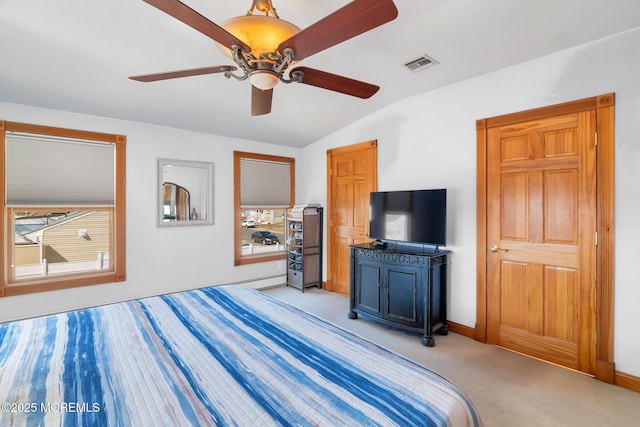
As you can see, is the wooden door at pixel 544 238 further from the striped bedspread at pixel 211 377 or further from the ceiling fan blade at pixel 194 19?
the ceiling fan blade at pixel 194 19

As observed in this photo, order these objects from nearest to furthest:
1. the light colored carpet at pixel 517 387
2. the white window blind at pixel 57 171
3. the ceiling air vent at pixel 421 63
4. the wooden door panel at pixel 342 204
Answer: the light colored carpet at pixel 517 387 < the ceiling air vent at pixel 421 63 < the white window blind at pixel 57 171 < the wooden door panel at pixel 342 204

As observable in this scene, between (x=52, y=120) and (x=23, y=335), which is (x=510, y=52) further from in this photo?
(x=52, y=120)

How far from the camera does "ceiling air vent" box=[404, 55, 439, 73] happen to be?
2.68m

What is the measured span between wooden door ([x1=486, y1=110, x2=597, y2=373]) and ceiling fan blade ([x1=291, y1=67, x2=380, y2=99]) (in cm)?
173

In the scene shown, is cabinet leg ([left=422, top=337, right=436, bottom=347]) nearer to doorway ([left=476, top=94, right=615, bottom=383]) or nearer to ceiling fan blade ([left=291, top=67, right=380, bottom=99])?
doorway ([left=476, top=94, right=615, bottom=383])

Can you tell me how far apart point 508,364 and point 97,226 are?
15.4 feet

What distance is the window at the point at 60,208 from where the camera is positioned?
9.97 ft

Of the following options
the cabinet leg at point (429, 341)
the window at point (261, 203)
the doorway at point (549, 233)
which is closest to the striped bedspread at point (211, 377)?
the cabinet leg at point (429, 341)

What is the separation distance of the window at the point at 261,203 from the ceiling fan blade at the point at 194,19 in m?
3.28

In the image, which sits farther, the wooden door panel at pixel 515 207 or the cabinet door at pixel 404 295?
the cabinet door at pixel 404 295

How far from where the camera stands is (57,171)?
324 cm

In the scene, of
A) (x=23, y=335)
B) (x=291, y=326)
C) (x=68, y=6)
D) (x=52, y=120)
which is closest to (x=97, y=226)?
(x=52, y=120)

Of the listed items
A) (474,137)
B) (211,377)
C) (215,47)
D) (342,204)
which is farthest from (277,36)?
(342,204)

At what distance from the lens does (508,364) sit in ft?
8.52
